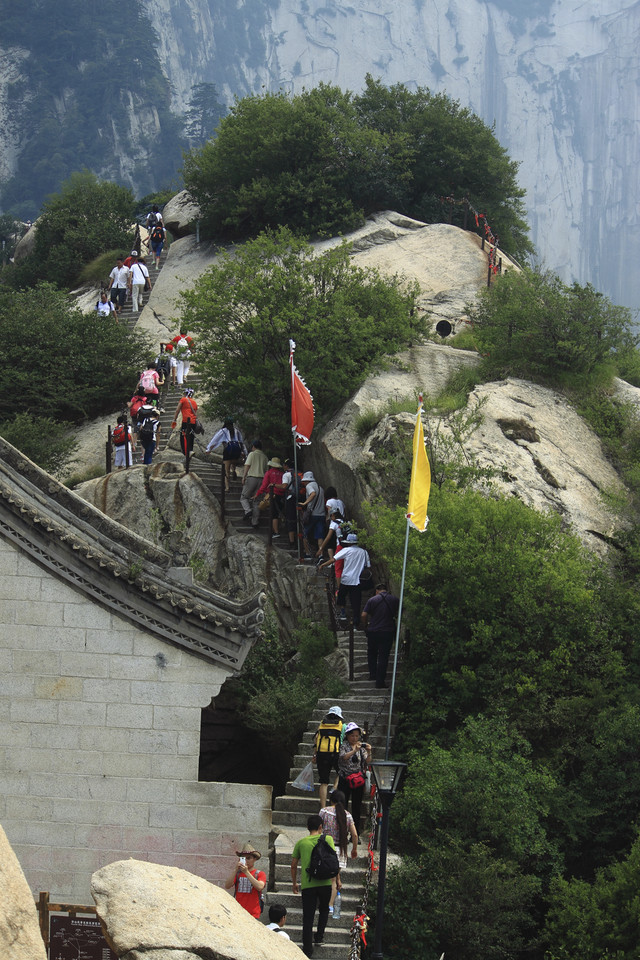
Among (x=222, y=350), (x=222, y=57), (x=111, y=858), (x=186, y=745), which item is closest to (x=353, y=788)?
(x=186, y=745)

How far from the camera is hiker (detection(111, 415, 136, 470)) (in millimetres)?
29281

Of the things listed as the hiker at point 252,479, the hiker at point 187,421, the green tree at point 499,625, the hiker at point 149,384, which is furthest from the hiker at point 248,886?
the hiker at point 149,384

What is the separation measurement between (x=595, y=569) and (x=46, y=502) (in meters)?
9.93

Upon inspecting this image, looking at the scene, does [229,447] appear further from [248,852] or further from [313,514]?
[248,852]

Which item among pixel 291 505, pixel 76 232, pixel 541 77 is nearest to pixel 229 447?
pixel 291 505

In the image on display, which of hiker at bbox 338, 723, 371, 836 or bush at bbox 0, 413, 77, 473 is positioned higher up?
bush at bbox 0, 413, 77, 473

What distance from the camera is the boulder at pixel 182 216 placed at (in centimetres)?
4638

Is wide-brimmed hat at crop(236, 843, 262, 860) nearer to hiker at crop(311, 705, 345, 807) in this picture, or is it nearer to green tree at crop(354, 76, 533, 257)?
hiker at crop(311, 705, 345, 807)

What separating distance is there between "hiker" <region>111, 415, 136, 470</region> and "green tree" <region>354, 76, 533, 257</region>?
18402 mm

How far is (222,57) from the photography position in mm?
123500

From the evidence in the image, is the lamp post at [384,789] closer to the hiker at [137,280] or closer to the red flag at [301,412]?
the red flag at [301,412]

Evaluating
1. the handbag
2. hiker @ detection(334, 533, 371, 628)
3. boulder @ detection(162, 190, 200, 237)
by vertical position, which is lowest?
the handbag

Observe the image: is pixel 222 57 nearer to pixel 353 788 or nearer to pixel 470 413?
pixel 470 413

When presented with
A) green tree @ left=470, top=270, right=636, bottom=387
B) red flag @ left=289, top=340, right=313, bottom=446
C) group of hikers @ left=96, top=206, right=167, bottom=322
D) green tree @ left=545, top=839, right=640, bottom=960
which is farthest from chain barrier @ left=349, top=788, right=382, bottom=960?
group of hikers @ left=96, top=206, right=167, bottom=322
